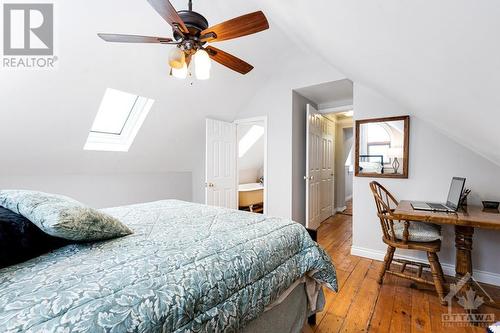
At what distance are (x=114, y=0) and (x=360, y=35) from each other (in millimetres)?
2009

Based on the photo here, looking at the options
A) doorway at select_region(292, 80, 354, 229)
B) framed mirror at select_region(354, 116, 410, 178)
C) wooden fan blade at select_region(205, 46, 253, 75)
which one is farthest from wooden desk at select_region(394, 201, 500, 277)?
wooden fan blade at select_region(205, 46, 253, 75)

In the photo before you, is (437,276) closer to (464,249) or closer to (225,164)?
(464,249)

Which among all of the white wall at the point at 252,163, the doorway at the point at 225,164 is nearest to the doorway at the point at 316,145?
the doorway at the point at 225,164

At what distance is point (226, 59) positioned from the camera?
1.85 metres

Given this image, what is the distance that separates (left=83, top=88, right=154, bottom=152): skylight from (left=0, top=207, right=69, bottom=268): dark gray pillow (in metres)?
2.28

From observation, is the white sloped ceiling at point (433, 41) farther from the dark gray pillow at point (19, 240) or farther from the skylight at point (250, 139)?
the skylight at point (250, 139)

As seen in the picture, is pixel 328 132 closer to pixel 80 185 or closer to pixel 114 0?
pixel 114 0

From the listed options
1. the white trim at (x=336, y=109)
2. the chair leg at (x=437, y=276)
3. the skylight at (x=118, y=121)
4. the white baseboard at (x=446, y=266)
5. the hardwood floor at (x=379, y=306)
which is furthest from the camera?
the white trim at (x=336, y=109)

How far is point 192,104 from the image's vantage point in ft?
10.9

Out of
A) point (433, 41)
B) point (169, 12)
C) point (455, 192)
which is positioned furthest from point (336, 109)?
point (433, 41)

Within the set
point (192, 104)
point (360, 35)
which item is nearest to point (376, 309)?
point (360, 35)

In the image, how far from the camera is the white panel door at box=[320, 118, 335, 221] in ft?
13.7

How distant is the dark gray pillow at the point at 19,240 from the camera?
2.79ft

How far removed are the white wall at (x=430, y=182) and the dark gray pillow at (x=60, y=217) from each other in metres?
2.68
